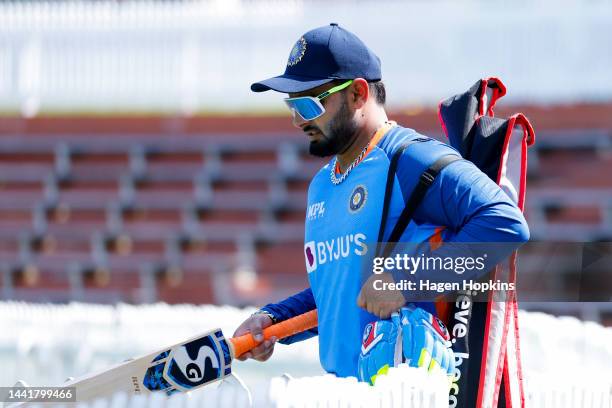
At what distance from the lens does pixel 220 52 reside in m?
11.3

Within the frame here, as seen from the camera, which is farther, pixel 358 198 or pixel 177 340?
pixel 177 340

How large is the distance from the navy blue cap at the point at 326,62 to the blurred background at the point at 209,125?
21.4 feet

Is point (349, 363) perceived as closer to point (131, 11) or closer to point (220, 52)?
point (220, 52)

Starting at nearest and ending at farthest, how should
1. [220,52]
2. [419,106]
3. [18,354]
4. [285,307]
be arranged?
[285,307] → [18,354] → [419,106] → [220,52]

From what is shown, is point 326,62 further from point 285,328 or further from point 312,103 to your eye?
point 285,328

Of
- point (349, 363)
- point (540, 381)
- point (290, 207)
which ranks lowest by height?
point (290, 207)

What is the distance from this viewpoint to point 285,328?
3.12m

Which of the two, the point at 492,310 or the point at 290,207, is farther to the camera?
the point at 290,207

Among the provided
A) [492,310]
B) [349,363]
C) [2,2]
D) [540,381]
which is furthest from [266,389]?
[2,2]

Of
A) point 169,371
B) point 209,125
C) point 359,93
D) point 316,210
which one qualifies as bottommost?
point 209,125

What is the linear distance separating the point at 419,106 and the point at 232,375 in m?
7.56

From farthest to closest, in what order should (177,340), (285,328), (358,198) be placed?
(177,340) < (285,328) < (358,198)

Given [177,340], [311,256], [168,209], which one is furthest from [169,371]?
[168,209]

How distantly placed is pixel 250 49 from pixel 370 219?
28.3ft
